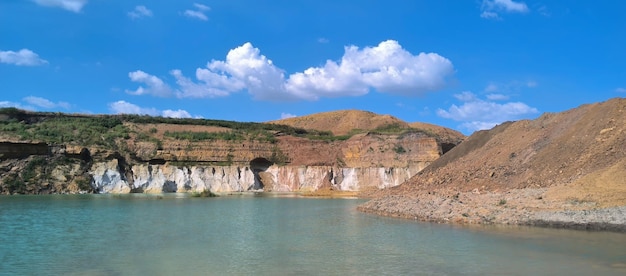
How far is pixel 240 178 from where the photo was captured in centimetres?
6525

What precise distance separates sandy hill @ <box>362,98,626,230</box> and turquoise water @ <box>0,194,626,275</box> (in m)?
4.29

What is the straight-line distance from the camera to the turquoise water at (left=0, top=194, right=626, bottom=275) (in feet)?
41.4

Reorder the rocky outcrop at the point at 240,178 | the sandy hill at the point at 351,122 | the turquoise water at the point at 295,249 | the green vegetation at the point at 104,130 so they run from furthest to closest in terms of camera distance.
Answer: the sandy hill at the point at 351,122
the green vegetation at the point at 104,130
the rocky outcrop at the point at 240,178
the turquoise water at the point at 295,249

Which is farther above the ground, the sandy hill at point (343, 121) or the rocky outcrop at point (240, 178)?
the sandy hill at point (343, 121)

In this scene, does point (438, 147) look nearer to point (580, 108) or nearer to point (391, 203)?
point (580, 108)

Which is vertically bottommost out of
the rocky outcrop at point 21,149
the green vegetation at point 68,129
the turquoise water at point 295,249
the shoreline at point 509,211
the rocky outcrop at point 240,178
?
the turquoise water at point 295,249

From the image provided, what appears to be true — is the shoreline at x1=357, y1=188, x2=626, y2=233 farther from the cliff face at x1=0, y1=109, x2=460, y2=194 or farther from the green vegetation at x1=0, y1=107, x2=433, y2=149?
the green vegetation at x1=0, y1=107, x2=433, y2=149

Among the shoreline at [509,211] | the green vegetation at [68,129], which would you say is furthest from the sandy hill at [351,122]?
the shoreline at [509,211]

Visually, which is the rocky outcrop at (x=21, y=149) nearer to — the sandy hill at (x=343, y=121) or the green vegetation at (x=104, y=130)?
the green vegetation at (x=104, y=130)

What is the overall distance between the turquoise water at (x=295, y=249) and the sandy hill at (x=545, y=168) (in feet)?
14.1

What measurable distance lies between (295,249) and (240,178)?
165ft

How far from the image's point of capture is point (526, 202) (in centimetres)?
2438

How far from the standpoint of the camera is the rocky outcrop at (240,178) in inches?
2286

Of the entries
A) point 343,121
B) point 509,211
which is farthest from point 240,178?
point 343,121
